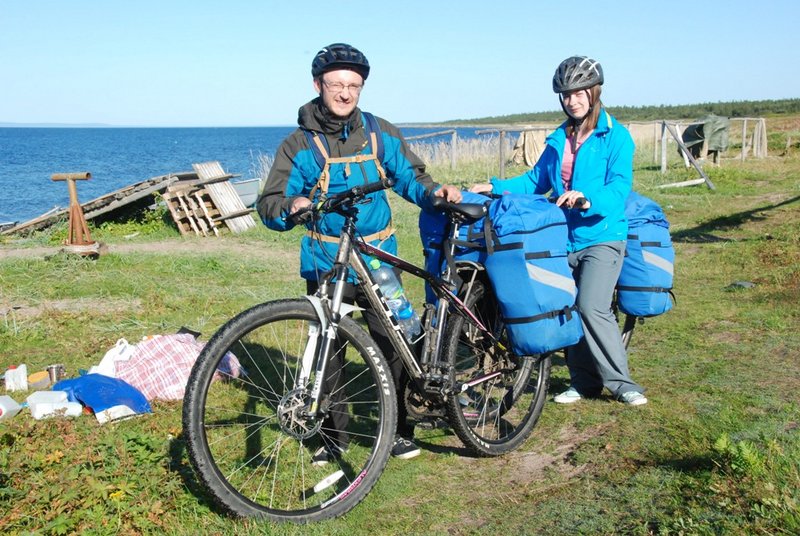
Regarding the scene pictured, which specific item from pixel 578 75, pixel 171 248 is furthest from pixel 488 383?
pixel 171 248

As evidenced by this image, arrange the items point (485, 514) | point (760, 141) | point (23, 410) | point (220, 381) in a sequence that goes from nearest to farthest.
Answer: point (485, 514) < point (23, 410) < point (220, 381) < point (760, 141)

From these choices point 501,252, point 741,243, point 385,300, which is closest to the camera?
point 385,300

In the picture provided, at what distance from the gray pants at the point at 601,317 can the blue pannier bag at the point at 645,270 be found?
0.73 feet

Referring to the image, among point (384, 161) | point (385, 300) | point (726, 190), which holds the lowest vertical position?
point (726, 190)

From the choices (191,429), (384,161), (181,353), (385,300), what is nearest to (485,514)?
(385,300)

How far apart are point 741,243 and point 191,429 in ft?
31.9

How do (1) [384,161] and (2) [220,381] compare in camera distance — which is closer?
(1) [384,161]

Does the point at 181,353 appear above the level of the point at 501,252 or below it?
below

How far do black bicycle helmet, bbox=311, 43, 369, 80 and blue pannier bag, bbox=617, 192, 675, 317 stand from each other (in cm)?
227

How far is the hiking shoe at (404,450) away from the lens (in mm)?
4488

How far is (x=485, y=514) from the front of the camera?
374 centimetres

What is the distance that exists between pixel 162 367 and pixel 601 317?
121 inches

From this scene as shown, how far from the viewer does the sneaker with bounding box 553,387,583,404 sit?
5228mm

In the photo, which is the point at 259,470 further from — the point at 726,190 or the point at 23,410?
the point at 726,190
